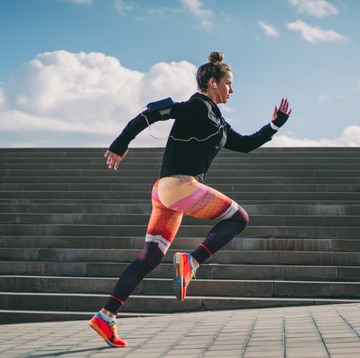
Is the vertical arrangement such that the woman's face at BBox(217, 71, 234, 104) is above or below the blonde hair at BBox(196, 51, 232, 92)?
below

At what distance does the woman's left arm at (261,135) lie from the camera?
297 cm

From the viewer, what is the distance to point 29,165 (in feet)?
33.3

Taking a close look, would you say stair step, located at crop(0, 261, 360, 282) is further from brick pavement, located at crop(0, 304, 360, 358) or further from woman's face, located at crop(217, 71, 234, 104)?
woman's face, located at crop(217, 71, 234, 104)

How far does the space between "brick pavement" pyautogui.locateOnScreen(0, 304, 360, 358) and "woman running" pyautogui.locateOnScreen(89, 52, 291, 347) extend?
31cm

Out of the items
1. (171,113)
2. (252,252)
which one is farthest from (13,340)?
(252,252)

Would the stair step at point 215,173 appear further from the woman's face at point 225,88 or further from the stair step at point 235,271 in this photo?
the woman's face at point 225,88

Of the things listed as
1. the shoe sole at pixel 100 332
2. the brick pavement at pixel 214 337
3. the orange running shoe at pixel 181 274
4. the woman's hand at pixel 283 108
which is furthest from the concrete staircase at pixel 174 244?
the woman's hand at pixel 283 108

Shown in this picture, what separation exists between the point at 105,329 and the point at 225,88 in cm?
177

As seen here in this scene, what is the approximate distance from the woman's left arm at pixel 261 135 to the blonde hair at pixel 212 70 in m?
0.39

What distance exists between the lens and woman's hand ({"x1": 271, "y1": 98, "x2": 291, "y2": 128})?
2965 millimetres

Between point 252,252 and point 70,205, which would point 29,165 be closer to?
point 70,205

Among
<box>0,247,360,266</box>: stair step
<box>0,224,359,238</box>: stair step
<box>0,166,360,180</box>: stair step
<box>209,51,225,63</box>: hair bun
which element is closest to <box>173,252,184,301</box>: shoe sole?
<box>209,51,225,63</box>: hair bun

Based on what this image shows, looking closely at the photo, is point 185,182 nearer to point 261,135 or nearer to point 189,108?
point 189,108

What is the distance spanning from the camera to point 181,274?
8.30ft
